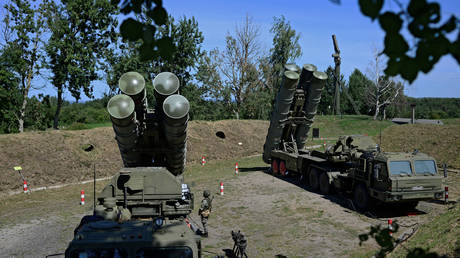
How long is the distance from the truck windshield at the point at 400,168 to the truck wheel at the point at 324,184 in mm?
3673

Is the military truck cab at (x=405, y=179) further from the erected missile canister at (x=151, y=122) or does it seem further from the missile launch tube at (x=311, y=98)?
the erected missile canister at (x=151, y=122)

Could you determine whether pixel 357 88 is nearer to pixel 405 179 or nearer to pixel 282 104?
pixel 282 104

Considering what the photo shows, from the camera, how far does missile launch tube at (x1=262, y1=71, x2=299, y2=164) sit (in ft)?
52.9

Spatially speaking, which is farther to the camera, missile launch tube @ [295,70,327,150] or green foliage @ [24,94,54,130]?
green foliage @ [24,94,54,130]

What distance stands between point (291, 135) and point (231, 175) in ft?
12.5

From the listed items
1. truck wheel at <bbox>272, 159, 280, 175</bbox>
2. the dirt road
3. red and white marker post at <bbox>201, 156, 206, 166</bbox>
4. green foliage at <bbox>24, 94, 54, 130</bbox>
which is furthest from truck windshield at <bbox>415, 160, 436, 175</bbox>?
green foliage at <bbox>24, 94, 54, 130</bbox>

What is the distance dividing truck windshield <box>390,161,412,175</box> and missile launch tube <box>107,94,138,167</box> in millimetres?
7312

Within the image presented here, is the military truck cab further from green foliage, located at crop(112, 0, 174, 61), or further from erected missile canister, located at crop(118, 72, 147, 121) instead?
green foliage, located at crop(112, 0, 174, 61)

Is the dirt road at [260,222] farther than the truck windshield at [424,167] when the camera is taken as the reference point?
No

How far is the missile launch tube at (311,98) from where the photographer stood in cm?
1664

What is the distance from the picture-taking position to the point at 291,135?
18609 millimetres

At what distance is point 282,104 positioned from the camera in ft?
55.3

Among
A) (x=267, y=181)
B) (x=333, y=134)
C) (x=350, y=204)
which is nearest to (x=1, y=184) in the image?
(x=267, y=181)

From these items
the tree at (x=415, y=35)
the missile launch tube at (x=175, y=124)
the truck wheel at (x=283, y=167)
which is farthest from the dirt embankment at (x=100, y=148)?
the tree at (x=415, y=35)
